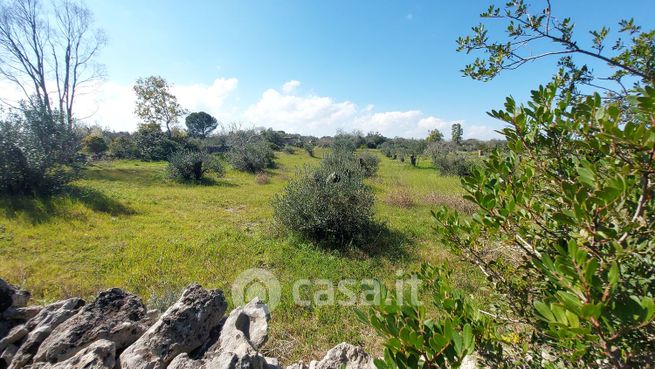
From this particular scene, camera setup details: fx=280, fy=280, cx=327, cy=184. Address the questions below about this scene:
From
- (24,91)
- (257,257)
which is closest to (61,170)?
(257,257)

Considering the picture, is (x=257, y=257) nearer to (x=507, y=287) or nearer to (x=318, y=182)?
(x=318, y=182)

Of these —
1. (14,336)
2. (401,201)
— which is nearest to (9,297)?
(14,336)

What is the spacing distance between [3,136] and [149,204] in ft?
14.7

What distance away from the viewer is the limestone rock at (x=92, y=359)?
5.95 ft

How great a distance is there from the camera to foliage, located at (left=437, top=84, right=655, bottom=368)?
65cm

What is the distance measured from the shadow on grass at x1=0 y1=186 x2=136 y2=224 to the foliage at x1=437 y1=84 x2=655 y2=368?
8.72 m

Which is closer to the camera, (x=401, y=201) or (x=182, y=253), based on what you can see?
(x=182, y=253)

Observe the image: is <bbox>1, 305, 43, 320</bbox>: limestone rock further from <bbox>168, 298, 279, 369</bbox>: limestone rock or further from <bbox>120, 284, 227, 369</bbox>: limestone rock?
<bbox>168, 298, 279, 369</bbox>: limestone rock

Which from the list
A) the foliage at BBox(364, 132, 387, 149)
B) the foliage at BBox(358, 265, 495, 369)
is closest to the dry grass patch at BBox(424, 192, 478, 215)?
the foliage at BBox(358, 265, 495, 369)

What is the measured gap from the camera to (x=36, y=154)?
28.3 ft

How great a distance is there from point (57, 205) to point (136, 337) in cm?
739

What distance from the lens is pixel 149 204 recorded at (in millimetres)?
8820

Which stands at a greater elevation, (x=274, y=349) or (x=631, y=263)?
(x=631, y=263)

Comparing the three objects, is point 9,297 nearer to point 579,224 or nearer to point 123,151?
point 579,224
